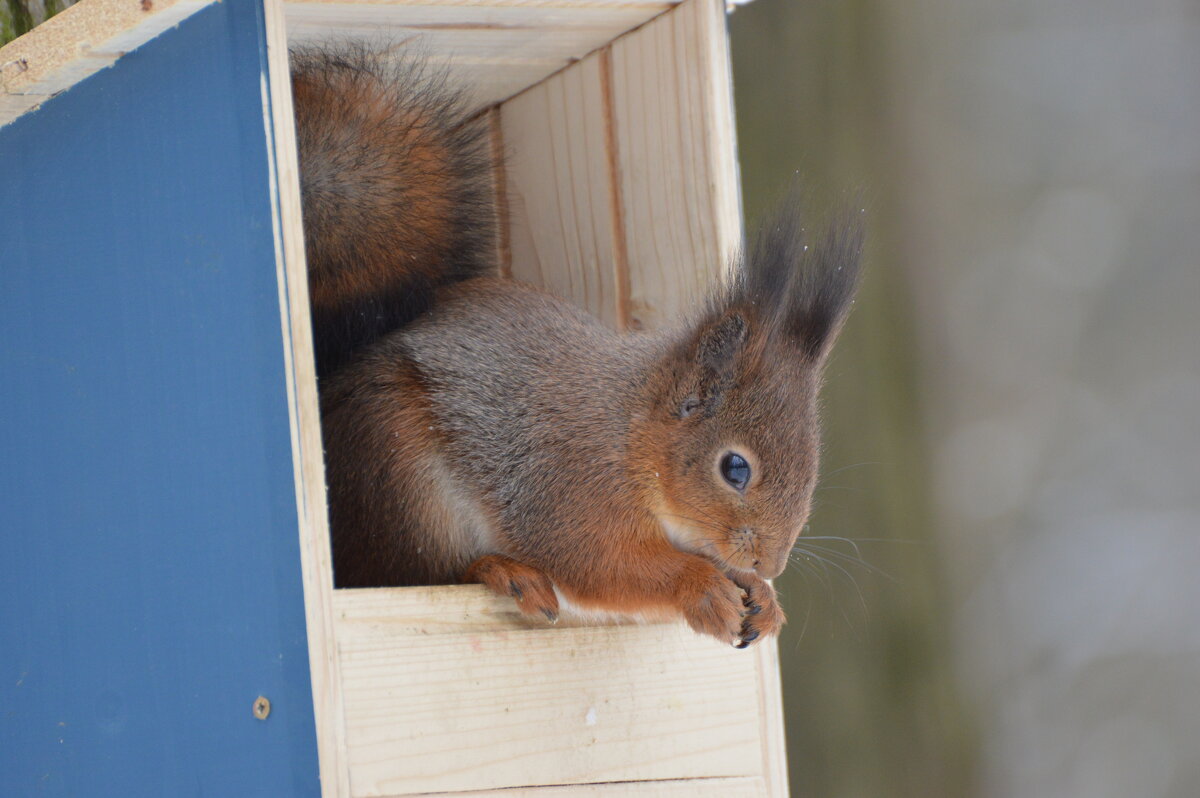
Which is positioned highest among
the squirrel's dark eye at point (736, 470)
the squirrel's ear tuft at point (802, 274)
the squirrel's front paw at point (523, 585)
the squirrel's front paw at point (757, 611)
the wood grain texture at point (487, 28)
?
the wood grain texture at point (487, 28)

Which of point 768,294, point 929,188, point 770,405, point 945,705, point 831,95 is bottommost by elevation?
point 945,705

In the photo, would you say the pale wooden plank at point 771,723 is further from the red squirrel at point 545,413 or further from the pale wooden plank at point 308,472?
the pale wooden plank at point 308,472

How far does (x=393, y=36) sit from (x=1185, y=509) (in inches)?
72.6

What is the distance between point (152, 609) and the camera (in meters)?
1.34

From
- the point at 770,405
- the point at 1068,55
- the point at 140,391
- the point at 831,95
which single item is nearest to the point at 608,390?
the point at 770,405

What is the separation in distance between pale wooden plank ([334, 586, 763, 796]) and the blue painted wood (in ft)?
0.23

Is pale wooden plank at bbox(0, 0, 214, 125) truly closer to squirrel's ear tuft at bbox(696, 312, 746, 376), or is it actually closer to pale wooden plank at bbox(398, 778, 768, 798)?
squirrel's ear tuft at bbox(696, 312, 746, 376)

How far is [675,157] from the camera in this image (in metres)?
1.78

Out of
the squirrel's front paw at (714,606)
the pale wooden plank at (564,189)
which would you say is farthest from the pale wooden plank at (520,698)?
the pale wooden plank at (564,189)

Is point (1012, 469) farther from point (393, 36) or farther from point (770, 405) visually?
point (393, 36)

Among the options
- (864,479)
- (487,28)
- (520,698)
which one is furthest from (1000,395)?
(520,698)

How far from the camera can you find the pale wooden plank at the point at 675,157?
5.66 feet

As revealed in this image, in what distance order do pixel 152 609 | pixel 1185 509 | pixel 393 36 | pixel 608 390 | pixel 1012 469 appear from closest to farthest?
pixel 152 609 → pixel 608 390 → pixel 393 36 → pixel 1012 469 → pixel 1185 509

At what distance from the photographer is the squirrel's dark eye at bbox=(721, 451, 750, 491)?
1.54 metres
